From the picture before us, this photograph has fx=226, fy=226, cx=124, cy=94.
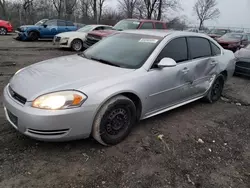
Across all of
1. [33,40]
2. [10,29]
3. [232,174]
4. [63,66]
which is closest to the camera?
[232,174]

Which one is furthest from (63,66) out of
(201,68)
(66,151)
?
(201,68)

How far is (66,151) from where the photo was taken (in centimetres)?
287

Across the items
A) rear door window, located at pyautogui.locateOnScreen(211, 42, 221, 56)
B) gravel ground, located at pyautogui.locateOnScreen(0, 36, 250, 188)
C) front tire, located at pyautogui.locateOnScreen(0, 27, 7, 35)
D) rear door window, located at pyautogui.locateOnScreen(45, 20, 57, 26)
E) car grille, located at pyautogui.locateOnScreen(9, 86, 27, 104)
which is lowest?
gravel ground, located at pyautogui.locateOnScreen(0, 36, 250, 188)

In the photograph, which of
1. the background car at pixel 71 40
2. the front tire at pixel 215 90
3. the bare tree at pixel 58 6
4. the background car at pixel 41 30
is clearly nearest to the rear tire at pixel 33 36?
the background car at pixel 41 30

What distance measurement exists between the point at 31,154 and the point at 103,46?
2.15m

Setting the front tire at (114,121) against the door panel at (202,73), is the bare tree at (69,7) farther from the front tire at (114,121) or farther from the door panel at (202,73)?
the front tire at (114,121)

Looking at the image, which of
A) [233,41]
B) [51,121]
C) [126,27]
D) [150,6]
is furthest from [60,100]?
[150,6]

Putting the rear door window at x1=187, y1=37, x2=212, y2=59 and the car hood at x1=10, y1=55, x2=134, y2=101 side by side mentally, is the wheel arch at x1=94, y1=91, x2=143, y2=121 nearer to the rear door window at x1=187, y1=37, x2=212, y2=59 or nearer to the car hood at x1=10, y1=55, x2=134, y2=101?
the car hood at x1=10, y1=55, x2=134, y2=101

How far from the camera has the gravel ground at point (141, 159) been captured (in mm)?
2443

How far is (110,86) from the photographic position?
283 centimetres

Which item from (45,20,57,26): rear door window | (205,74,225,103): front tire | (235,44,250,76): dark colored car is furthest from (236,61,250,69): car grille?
(45,20,57,26): rear door window

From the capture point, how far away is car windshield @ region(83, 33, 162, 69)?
3395 millimetres

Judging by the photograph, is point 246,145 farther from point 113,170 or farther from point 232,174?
point 113,170

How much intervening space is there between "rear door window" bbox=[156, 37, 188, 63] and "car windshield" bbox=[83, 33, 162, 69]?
19 cm
